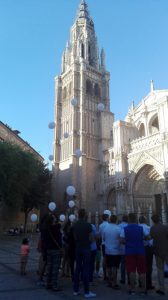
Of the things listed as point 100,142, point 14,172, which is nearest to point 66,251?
point 14,172

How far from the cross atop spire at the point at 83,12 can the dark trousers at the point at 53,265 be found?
5486 centimetres

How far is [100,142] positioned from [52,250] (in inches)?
1486

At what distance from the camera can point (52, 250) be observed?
20.8 ft

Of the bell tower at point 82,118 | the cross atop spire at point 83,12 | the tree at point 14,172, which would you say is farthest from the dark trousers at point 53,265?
the cross atop spire at point 83,12

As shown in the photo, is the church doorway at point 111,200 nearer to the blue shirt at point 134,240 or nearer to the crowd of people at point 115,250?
the crowd of people at point 115,250

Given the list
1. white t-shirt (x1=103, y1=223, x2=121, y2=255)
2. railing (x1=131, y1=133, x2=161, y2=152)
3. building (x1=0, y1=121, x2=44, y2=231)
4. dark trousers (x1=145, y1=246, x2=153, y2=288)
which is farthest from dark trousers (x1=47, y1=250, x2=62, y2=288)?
building (x1=0, y1=121, x2=44, y2=231)

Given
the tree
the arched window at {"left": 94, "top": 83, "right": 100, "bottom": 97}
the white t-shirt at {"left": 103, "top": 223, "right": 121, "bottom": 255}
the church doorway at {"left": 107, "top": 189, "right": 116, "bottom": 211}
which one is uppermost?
the arched window at {"left": 94, "top": 83, "right": 100, "bottom": 97}

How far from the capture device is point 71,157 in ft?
137

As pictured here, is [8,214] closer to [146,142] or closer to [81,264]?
[146,142]

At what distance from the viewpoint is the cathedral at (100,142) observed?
3228 centimetres

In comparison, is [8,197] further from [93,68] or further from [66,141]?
[93,68]

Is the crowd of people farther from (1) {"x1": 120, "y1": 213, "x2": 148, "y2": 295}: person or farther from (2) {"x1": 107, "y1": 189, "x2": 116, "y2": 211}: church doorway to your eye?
(2) {"x1": 107, "y1": 189, "x2": 116, "y2": 211}: church doorway

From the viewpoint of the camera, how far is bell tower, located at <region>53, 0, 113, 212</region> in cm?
4088

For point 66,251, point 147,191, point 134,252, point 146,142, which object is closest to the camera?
point 134,252
